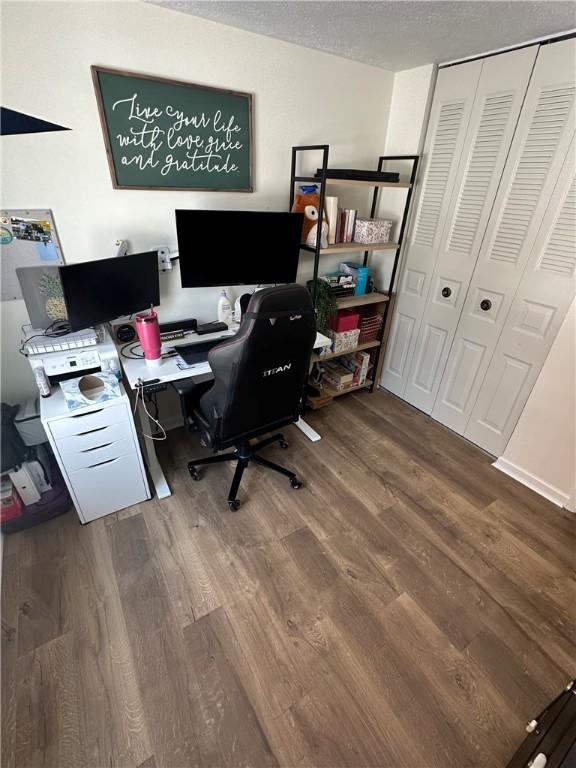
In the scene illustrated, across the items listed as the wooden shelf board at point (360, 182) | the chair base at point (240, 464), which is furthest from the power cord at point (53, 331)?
the wooden shelf board at point (360, 182)

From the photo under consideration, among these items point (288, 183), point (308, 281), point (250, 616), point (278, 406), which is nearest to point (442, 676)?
point (250, 616)

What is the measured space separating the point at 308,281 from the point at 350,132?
0.98 meters

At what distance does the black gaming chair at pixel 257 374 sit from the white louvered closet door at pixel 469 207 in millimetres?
1289

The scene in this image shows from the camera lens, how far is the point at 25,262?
5.28ft

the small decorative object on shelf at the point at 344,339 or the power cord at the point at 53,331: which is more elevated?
the power cord at the point at 53,331

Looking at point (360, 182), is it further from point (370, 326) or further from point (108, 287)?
point (108, 287)

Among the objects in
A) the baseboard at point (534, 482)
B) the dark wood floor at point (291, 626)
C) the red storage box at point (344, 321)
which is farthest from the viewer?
the red storage box at point (344, 321)

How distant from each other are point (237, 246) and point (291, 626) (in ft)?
5.92

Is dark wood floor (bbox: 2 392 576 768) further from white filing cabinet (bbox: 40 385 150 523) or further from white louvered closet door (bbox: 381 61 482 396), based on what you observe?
white louvered closet door (bbox: 381 61 482 396)

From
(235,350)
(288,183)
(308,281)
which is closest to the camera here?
(235,350)

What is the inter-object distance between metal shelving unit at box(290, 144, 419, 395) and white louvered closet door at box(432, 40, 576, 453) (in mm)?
555

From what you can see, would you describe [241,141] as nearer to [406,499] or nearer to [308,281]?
[308,281]

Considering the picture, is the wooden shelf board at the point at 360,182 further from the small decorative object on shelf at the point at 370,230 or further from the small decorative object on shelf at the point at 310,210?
the small decorative object on shelf at the point at 370,230

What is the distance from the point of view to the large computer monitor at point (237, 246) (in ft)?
5.77
